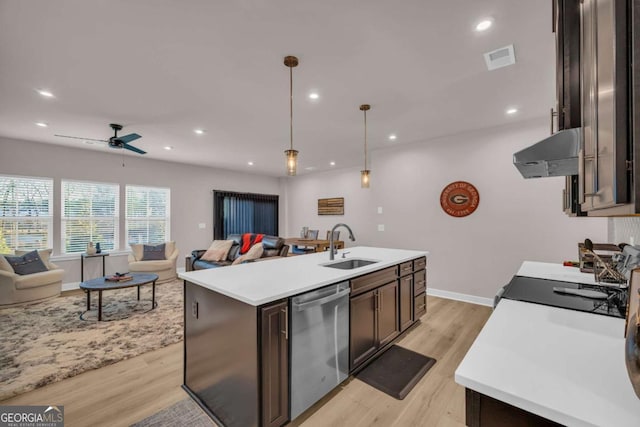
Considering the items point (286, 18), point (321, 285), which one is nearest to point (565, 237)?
point (321, 285)

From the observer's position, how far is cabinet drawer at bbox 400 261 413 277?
9.11ft

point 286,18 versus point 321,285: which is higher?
point 286,18

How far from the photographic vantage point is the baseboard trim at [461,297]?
12.9 feet

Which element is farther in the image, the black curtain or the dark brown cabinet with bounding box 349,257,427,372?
the black curtain

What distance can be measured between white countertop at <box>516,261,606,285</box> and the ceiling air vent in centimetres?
177

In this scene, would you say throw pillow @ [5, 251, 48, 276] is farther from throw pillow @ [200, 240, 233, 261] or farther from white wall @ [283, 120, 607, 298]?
white wall @ [283, 120, 607, 298]

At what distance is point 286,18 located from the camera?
5.81 feet

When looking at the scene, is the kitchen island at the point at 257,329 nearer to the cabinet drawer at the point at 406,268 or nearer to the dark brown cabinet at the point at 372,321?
the dark brown cabinet at the point at 372,321

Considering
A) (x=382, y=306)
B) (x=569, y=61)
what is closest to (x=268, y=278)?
(x=382, y=306)

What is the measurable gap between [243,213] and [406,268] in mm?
5876

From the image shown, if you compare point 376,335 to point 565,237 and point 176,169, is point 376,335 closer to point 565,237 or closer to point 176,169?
point 565,237

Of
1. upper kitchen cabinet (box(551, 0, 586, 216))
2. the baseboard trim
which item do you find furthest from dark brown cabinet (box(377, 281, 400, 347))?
the baseboard trim

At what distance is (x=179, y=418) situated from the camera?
1.76 meters

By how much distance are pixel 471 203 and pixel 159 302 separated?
514 centimetres
